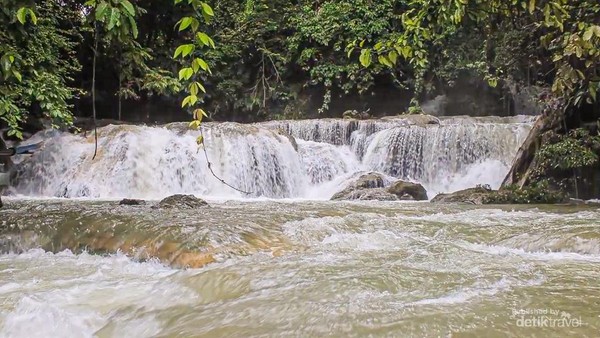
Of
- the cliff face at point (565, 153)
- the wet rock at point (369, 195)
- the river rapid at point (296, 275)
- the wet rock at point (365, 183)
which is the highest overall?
the cliff face at point (565, 153)

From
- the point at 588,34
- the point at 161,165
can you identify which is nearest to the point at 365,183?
the point at 161,165

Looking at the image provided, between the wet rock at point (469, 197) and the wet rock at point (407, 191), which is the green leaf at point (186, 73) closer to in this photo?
the wet rock at point (469, 197)

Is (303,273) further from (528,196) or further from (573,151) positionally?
(573,151)

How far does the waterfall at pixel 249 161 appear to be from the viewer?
10859mm

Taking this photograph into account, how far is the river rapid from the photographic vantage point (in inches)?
96.1

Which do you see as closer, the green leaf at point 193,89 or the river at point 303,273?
the green leaf at point 193,89

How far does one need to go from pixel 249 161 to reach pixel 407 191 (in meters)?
3.59

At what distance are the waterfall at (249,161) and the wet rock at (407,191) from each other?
1.75 metres

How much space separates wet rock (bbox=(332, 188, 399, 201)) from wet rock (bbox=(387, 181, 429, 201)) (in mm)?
164

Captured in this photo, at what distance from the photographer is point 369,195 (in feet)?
30.8

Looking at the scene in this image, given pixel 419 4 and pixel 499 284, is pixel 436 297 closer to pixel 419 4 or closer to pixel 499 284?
pixel 499 284

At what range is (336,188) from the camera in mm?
11289

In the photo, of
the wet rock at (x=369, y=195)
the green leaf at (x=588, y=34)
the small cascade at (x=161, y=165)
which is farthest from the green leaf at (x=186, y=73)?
the small cascade at (x=161, y=165)

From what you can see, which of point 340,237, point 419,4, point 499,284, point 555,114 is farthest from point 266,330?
point 555,114
